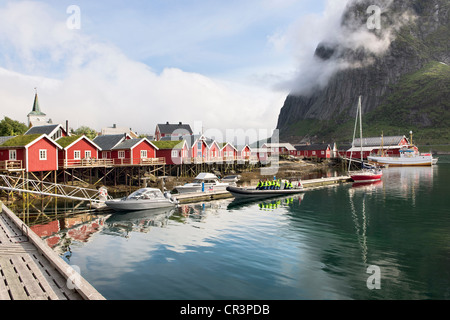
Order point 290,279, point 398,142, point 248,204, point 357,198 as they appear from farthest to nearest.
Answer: point 398,142 < point 357,198 < point 248,204 < point 290,279

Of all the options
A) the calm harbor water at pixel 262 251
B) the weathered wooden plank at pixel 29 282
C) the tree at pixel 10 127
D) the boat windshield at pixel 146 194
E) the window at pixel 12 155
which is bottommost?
the calm harbor water at pixel 262 251

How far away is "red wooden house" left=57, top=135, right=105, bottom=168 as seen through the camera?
42312 millimetres

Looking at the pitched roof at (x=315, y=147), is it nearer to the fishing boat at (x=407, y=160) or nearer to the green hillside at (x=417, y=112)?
the fishing boat at (x=407, y=160)

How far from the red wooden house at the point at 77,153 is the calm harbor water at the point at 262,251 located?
1773 centimetres

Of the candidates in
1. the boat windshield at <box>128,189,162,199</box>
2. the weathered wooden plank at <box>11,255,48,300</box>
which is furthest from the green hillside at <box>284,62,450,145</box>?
the weathered wooden plank at <box>11,255,48,300</box>

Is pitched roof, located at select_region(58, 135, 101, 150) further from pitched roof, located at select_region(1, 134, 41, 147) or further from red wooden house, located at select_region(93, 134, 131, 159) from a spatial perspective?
red wooden house, located at select_region(93, 134, 131, 159)

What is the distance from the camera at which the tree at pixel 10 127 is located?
69.1 metres

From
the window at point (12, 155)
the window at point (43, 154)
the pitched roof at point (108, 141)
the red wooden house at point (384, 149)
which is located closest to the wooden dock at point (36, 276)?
the window at point (43, 154)

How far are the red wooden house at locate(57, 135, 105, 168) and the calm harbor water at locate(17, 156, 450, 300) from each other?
17.7 meters

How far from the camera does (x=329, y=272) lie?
15062 mm

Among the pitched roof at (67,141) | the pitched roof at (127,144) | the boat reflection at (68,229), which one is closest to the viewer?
the boat reflection at (68,229)
